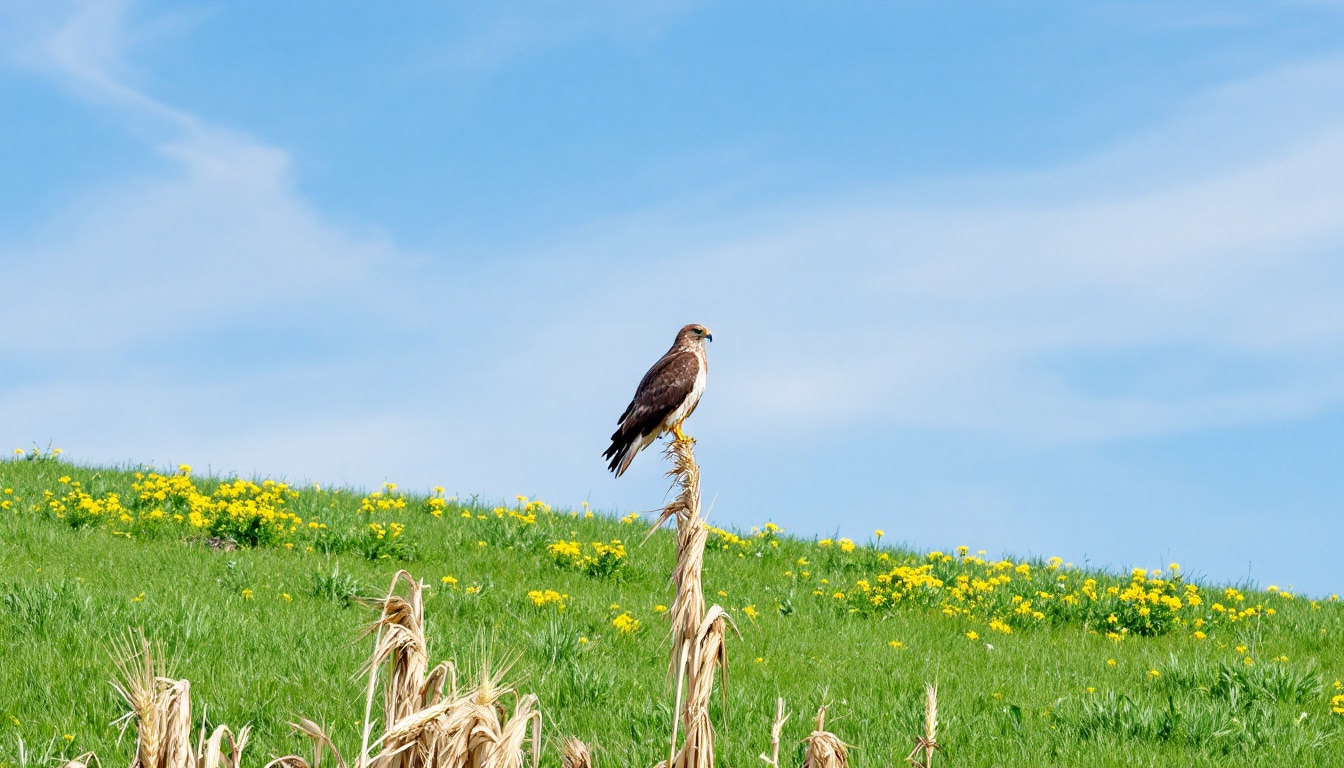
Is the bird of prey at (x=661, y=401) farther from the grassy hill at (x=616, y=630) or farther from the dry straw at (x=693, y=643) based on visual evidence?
the dry straw at (x=693, y=643)

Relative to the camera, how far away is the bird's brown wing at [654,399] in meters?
12.9

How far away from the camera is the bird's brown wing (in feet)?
42.4

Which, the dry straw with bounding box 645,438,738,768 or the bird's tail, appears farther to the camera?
the bird's tail

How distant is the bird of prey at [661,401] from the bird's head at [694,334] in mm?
82

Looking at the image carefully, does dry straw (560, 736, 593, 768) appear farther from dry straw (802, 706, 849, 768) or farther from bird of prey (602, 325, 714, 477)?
bird of prey (602, 325, 714, 477)

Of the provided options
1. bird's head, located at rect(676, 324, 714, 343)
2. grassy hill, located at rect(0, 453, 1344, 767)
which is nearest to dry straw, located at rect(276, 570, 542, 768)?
grassy hill, located at rect(0, 453, 1344, 767)

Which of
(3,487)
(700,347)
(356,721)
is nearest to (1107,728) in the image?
(356,721)

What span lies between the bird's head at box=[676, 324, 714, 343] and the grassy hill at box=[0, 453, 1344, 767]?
2613 millimetres

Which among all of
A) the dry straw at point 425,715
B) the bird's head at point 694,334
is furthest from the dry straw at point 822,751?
the bird's head at point 694,334

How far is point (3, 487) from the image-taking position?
15148 millimetres

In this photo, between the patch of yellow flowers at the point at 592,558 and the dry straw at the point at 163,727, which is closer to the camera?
the dry straw at the point at 163,727

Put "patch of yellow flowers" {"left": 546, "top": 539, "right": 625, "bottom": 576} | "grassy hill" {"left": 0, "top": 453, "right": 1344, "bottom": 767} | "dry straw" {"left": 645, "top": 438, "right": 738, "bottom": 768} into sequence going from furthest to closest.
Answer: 1. "patch of yellow flowers" {"left": 546, "top": 539, "right": 625, "bottom": 576}
2. "grassy hill" {"left": 0, "top": 453, "right": 1344, "bottom": 767}
3. "dry straw" {"left": 645, "top": 438, "right": 738, "bottom": 768}

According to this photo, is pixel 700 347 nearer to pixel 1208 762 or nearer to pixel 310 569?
pixel 310 569

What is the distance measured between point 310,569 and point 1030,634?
7.41 metres
